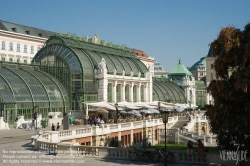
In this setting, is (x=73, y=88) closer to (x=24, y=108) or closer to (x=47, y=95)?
(x=47, y=95)

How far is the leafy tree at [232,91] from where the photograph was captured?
73.7ft

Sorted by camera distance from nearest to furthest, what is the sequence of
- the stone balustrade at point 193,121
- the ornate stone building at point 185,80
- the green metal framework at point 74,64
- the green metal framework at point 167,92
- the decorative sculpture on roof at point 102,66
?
the green metal framework at point 74,64
the decorative sculpture on roof at point 102,66
the stone balustrade at point 193,121
the green metal framework at point 167,92
the ornate stone building at point 185,80

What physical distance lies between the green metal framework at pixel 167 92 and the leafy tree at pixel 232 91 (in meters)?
56.3

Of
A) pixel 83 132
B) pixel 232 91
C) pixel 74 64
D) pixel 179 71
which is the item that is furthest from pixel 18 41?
pixel 232 91

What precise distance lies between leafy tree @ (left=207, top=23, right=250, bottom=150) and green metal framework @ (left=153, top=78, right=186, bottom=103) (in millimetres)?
56344

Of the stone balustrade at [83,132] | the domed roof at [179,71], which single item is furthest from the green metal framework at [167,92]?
the stone balustrade at [83,132]

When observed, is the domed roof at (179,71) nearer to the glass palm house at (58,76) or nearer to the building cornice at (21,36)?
the glass palm house at (58,76)

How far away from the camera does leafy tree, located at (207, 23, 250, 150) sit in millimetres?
22469

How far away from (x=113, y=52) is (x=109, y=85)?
561 inches

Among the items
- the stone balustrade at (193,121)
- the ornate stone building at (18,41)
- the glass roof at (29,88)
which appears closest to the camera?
the glass roof at (29,88)

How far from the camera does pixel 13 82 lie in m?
49.4

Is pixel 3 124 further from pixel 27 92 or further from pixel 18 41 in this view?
pixel 18 41

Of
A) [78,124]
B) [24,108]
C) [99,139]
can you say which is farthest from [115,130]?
[24,108]

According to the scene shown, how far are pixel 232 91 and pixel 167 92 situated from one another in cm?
6483
